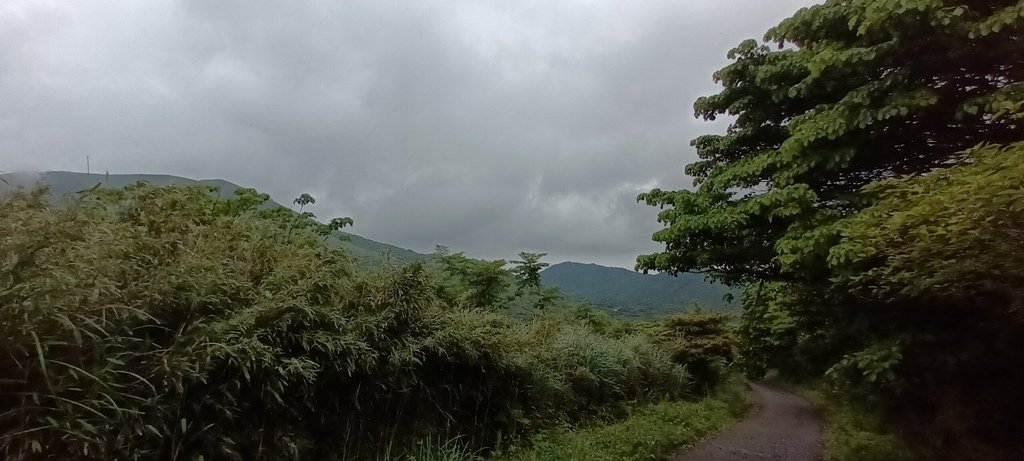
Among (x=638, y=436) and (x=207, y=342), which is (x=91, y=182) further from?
(x=638, y=436)

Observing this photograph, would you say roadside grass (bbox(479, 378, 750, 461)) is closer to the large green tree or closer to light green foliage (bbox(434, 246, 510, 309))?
the large green tree

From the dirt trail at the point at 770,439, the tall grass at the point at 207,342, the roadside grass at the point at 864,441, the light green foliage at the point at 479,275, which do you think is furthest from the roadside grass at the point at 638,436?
the light green foliage at the point at 479,275

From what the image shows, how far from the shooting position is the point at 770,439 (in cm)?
1090

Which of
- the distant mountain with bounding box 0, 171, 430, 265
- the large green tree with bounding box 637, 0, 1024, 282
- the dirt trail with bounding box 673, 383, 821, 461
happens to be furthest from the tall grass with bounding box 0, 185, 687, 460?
the dirt trail with bounding box 673, 383, 821, 461

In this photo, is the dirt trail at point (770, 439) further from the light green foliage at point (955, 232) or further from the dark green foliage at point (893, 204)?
the light green foliage at point (955, 232)

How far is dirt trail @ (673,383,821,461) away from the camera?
9.01 m

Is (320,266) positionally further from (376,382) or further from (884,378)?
(884,378)

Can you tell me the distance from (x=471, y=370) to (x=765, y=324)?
537 inches

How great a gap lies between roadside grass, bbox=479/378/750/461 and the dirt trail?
30cm

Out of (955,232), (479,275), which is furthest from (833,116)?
(479,275)

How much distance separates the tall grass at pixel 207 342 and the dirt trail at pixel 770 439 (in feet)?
14.6

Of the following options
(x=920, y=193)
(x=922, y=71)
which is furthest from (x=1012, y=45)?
(x=920, y=193)

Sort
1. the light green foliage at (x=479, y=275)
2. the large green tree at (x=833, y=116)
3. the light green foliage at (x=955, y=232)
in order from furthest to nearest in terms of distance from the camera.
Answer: the light green foliage at (x=479, y=275) → the large green tree at (x=833, y=116) → the light green foliage at (x=955, y=232)

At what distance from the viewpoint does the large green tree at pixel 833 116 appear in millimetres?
5449
